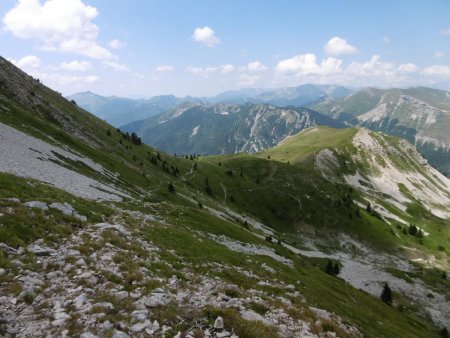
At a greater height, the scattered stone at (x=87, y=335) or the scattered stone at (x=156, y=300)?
the scattered stone at (x=87, y=335)

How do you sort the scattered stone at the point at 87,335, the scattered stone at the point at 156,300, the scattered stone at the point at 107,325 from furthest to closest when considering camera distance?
the scattered stone at the point at 156,300 < the scattered stone at the point at 107,325 < the scattered stone at the point at 87,335

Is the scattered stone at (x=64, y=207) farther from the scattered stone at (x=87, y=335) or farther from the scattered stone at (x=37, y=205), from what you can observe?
the scattered stone at (x=87, y=335)

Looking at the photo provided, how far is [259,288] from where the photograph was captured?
28703mm

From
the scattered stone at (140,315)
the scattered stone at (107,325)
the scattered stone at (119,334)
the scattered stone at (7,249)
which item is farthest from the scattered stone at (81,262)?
the scattered stone at (119,334)

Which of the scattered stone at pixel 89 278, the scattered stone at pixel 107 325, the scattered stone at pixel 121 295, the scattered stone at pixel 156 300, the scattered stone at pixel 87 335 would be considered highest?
the scattered stone at pixel 89 278

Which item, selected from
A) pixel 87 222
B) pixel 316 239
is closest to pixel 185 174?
pixel 316 239

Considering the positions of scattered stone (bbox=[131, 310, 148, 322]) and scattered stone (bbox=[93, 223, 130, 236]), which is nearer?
scattered stone (bbox=[131, 310, 148, 322])

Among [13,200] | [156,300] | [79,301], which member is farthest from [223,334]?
[13,200]

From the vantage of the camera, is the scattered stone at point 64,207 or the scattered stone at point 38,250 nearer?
the scattered stone at point 38,250

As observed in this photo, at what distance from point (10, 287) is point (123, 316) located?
550cm

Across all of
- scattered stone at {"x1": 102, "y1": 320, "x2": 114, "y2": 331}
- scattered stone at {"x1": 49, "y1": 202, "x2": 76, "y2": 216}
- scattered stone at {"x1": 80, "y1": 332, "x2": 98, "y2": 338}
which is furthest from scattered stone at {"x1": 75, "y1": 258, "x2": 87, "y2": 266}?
scattered stone at {"x1": 49, "y1": 202, "x2": 76, "y2": 216}

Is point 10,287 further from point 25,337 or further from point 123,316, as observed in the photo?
point 123,316

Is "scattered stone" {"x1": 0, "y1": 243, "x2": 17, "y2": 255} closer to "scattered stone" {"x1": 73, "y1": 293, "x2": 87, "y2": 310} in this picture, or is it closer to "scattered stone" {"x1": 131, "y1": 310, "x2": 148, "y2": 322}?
"scattered stone" {"x1": 73, "y1": 293, "x2": 87, "y2": 310}

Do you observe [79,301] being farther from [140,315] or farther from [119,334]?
[119,334]
